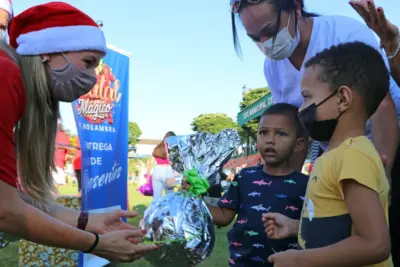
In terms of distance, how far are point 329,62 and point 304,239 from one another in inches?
24.1

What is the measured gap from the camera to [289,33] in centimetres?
205

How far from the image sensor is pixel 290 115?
2055 millimetres

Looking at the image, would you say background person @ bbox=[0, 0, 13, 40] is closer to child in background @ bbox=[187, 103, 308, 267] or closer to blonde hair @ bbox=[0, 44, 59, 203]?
blonde hair @ bbox=[0, 44, 59, 203]

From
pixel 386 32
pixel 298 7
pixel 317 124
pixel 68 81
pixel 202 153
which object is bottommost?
pixel 202 153

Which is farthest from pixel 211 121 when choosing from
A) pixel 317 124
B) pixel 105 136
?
pixel 317 124

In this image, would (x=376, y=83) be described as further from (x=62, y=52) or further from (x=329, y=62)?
(x=62, y=52)

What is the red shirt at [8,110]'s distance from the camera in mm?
1462

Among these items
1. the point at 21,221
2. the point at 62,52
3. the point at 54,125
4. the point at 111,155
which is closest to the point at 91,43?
the point at 62,52

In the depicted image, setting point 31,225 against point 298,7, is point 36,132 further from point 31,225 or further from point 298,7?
point 298,7

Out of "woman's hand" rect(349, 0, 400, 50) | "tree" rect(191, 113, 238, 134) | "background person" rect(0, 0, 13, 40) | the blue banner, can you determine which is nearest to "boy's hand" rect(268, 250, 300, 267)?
"woman's hand" rect(349, 0, 400, 50)

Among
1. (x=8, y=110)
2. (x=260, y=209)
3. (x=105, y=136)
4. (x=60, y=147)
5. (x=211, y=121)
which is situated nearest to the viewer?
(x=8, y=110)

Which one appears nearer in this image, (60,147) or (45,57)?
(45,57)

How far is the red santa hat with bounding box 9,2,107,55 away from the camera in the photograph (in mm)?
1824

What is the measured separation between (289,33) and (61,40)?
99cm
